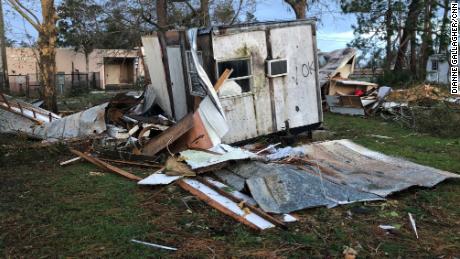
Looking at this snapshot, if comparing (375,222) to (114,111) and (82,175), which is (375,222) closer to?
(82,175)

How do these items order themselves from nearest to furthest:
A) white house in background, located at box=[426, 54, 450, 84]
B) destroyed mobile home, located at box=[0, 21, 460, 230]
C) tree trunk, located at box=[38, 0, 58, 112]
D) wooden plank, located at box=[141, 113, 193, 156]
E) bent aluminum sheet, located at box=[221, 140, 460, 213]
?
bent aluminum sheet, located at box=[221, 140, 460, 213] < destroyed mobile home, located at box=[0, 21, 460, 230] < wooden plank, located at box=[141, 113, 193, 156] < tree trunk, located at box=[38, 0, 58, 112] < white house in background, located at box=[426, 54, 450, 84]

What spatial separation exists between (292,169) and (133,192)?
7.40ft

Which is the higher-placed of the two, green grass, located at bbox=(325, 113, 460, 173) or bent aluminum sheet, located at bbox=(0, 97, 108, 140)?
bent aluminum sheet, located at bbox=(0, 97, 108, 140)

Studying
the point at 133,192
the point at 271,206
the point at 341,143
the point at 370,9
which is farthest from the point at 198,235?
the point at 370,9

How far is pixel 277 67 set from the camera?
9227 mm

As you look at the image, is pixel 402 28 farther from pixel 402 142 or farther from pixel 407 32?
pixel 402 142

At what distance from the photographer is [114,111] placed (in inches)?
426

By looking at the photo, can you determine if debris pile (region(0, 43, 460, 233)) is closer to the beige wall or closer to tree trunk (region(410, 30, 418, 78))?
tree trunk (region(410, 30, 418, 78))

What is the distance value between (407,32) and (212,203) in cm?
2133

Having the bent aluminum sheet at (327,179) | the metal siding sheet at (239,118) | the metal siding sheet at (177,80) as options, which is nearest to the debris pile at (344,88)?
the metal siding sheet at (239,118)

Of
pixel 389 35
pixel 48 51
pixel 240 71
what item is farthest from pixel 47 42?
pixel 389 35

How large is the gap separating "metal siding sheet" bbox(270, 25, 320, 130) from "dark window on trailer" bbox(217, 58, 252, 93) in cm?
66

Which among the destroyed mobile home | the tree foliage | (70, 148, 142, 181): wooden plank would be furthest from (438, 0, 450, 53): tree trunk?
(70, 148, 142, 181): wooden plank

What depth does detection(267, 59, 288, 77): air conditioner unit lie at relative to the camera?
29.8ft
